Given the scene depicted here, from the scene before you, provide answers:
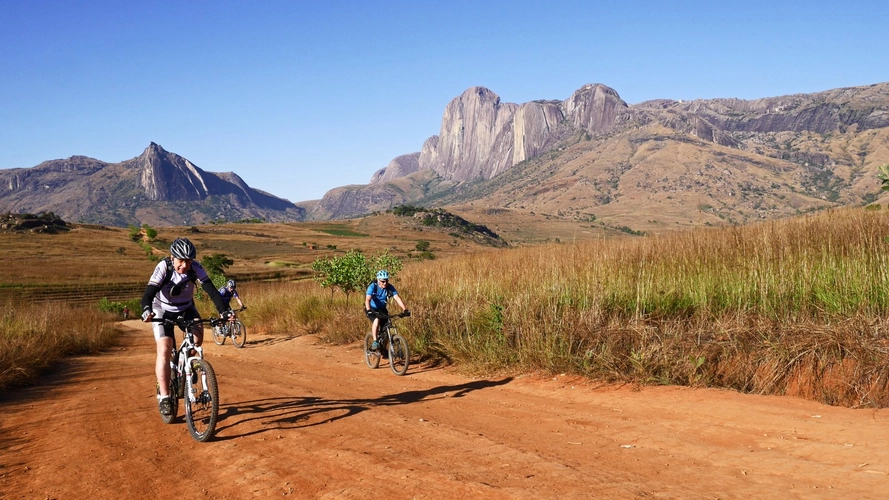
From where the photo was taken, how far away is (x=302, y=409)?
27.0 ft

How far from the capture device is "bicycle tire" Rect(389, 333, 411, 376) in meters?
11.9

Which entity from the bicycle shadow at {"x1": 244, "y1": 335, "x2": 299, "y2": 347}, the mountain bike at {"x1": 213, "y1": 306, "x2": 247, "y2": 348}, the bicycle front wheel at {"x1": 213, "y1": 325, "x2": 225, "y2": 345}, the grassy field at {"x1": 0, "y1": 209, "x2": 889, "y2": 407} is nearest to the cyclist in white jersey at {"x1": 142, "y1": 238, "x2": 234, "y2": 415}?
the grassy field at {"x1": 0, "y1": 209, "x2": 889, "y2": 407}


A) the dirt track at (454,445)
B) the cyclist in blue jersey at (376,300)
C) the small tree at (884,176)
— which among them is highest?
the small tree at (884,176)

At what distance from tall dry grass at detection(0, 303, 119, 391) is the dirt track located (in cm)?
122

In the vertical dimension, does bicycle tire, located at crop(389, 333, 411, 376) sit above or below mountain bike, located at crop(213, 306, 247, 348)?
above

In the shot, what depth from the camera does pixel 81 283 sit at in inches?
3061

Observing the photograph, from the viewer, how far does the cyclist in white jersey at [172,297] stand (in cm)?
727

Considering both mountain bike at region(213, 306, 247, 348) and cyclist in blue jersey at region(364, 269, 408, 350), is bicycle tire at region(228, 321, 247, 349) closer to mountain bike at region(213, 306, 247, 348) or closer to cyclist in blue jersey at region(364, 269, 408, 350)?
mountain bike at region(213, 306, 247, 348)

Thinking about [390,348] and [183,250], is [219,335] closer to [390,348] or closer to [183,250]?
[390,348]

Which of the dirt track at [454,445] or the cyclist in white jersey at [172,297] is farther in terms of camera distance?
the cyclist in white jersey at [172,297]

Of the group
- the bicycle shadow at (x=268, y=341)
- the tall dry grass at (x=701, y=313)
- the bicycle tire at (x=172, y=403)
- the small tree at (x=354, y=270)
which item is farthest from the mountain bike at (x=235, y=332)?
the bicycle tire at (x=172, y=403)

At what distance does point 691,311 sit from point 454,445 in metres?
5.63

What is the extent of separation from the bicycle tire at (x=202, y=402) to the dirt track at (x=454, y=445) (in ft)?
0.61

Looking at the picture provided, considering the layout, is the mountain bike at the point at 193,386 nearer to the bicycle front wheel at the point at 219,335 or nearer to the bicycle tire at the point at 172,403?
the bicycle tire at the point at 172,403
